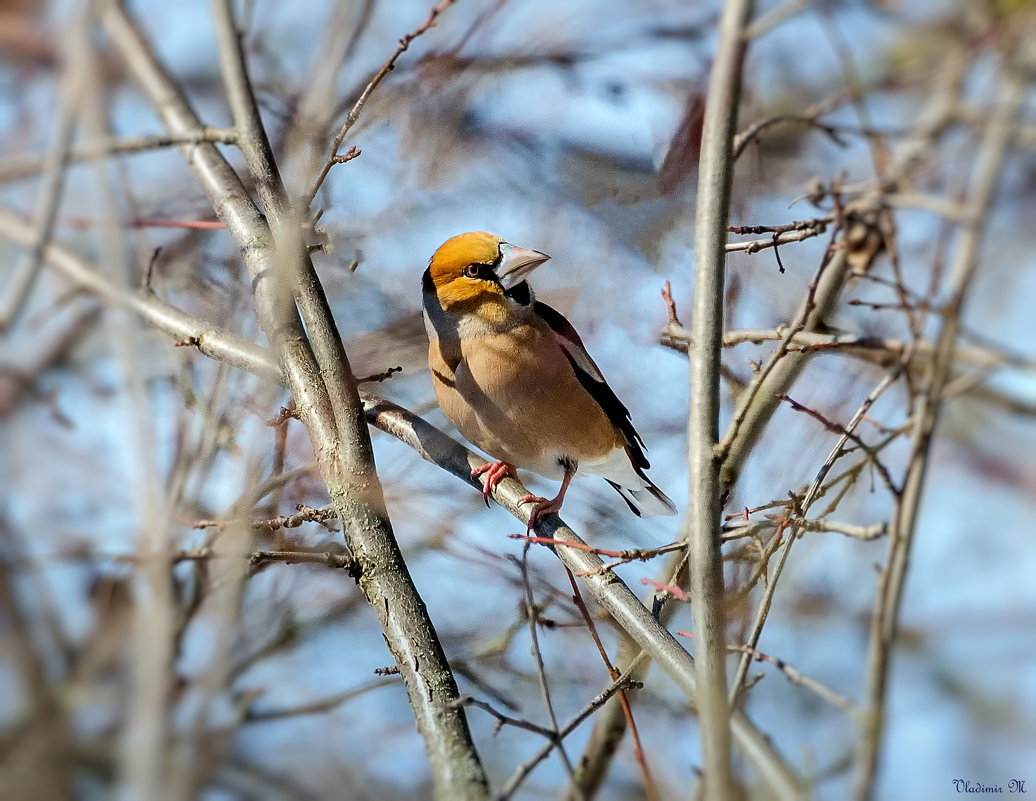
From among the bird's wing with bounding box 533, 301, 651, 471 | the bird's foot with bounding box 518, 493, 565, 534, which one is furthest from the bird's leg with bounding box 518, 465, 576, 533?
the bird's wing with bounding box 533, 301, 651, 471

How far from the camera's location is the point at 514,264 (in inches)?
181

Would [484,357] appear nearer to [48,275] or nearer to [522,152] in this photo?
[522,152]

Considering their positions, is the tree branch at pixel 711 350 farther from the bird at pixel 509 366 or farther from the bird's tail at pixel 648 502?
the bird's tail at pixel 648 502

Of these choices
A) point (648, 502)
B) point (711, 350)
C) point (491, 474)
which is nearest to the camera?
point (711, 350)

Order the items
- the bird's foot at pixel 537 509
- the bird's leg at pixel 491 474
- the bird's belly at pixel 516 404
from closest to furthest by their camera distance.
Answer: the bird's foot at pixel 537 509
the bird's leg at pixel 491 474
the bird's belly at pixel 516 404

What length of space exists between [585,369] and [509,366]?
0.46 metres

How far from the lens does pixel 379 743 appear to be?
5.34 meters

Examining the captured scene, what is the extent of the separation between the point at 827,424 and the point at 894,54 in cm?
234

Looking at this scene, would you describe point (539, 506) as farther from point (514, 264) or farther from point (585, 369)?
point (514, 264)

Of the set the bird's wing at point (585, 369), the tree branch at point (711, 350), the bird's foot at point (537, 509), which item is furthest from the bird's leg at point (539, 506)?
the tree branch at point (711, 350)

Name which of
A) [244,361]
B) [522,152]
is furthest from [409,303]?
[244,361]

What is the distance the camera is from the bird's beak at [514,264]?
4527 mm

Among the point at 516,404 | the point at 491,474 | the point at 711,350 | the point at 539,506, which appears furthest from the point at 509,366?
the point at 711,350

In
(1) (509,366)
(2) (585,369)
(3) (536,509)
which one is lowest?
(3) (536,509)
